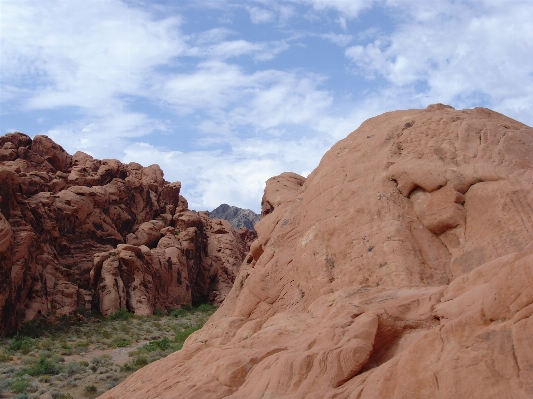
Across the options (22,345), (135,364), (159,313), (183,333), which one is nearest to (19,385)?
(135,364)

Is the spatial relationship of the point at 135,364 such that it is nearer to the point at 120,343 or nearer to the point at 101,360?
the point at 101,360

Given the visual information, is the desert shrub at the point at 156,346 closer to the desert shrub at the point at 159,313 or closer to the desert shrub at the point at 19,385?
the desert shrub at the point at 19,385

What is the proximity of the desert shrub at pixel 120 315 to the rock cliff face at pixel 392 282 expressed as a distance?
808 inches

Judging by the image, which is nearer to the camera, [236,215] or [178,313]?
[178,313]

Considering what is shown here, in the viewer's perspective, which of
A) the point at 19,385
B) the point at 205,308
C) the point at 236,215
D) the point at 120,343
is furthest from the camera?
the point at 236,215

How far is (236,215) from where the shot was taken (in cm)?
11925

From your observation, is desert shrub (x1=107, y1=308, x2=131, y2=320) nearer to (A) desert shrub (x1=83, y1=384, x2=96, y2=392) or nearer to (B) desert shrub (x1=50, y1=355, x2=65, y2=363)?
(B) desert shrub (x1=50, y1=355, x2=65, y2=363)

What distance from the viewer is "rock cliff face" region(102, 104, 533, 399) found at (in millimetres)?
5938

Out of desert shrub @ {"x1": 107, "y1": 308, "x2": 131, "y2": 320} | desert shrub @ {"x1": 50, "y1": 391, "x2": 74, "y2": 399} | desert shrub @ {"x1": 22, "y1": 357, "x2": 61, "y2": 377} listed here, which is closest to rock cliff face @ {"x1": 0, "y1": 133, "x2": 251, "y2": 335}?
desert shrub @ {"x1": 107, "y1": 308, "x2": 131, "y2": 320}

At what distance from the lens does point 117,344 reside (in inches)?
1022

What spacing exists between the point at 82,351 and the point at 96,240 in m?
18.4

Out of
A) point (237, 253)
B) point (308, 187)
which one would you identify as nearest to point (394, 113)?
point (308, 187)

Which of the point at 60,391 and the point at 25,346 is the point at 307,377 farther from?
the point at 25,346

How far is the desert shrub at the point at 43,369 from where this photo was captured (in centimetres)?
1948
